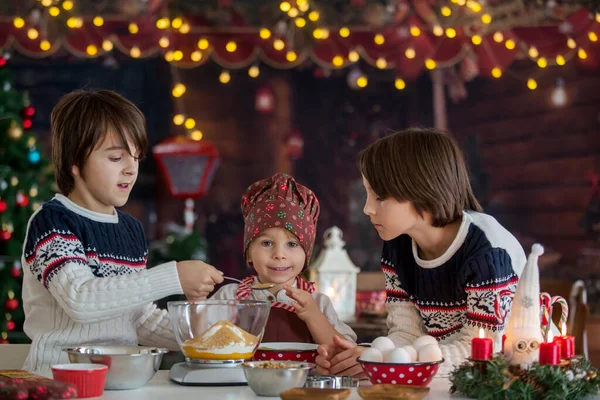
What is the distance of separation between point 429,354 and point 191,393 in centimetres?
41

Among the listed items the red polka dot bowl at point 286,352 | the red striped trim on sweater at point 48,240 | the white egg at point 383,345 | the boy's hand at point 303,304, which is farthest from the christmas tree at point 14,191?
the white egg at point 383,345

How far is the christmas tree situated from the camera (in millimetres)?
4398

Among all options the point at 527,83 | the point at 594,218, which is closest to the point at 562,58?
the point at 527,83

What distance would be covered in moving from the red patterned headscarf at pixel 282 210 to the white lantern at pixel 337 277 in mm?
1483

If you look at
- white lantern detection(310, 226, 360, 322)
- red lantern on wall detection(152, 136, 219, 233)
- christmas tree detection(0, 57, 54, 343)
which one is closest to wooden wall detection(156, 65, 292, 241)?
red lantern on wall detection(152, 136, 219, 233)

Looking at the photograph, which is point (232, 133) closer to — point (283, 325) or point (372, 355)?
point (283, 325)

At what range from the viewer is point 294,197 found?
2.20m

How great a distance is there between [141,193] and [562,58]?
3.15m

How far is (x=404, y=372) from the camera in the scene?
149 cm

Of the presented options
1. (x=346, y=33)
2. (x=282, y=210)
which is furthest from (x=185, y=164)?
(x=282, y=210)

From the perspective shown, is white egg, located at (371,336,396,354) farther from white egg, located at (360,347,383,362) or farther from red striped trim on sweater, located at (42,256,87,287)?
red striped trim on sweater, located at (42,256,87,287)

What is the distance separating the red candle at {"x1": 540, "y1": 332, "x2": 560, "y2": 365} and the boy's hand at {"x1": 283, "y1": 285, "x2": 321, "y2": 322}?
64 centimetres

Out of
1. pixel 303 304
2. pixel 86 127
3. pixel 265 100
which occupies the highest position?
pixel 265 100

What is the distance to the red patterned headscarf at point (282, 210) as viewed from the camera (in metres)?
2.13
